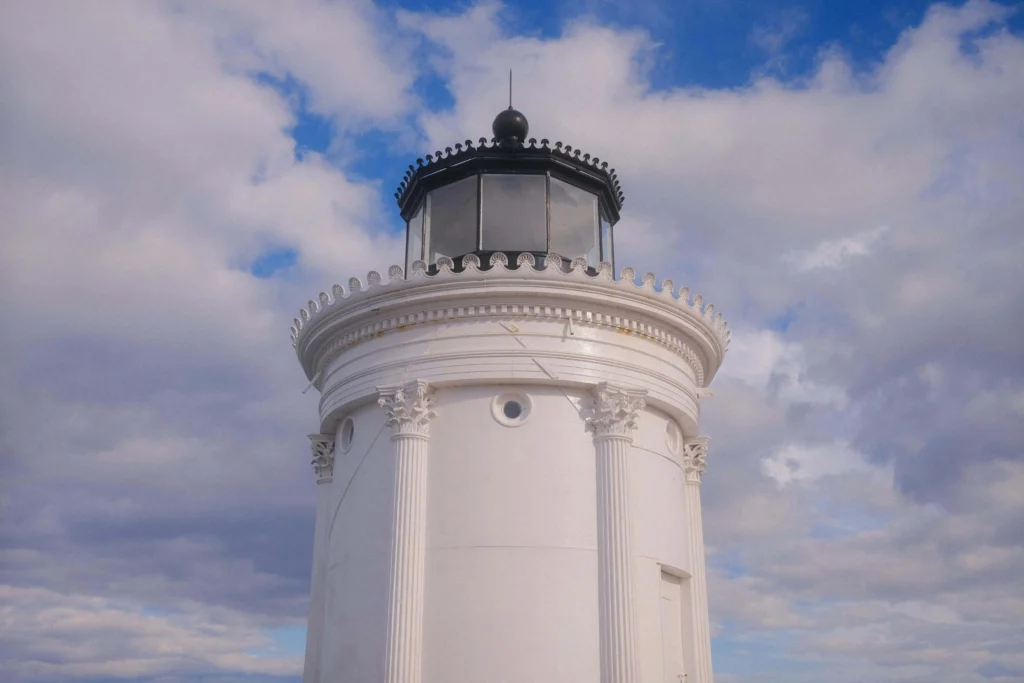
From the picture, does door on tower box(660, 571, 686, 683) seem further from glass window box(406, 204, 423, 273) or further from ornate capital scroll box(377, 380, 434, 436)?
glass window box(406, 204, 423, 273)

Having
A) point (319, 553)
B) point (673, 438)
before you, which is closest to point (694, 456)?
point (673, 438)

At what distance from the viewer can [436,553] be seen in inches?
760

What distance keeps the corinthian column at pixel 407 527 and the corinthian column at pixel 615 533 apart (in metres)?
3.27

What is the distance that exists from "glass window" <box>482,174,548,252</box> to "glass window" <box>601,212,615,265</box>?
1.96 m

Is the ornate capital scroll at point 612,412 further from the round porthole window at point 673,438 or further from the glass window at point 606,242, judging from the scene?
the glass window at point 606,242

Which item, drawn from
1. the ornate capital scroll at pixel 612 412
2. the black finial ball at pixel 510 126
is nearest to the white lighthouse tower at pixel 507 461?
the ornate capital scroll at pixel 612 412

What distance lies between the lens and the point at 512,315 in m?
20.3

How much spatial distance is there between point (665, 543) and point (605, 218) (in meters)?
7.85


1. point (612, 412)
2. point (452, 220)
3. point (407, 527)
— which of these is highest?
point (452, 220)

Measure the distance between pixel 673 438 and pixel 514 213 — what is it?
234 inches

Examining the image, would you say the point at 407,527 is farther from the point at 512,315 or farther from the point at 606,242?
the point at 606,242

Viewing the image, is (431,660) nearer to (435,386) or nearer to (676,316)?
(435,386)

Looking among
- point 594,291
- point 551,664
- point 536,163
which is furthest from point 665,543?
point 536,163

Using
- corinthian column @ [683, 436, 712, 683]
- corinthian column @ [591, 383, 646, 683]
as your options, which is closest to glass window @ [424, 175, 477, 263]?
corinthian column @ [591, 383, 646, 683]
